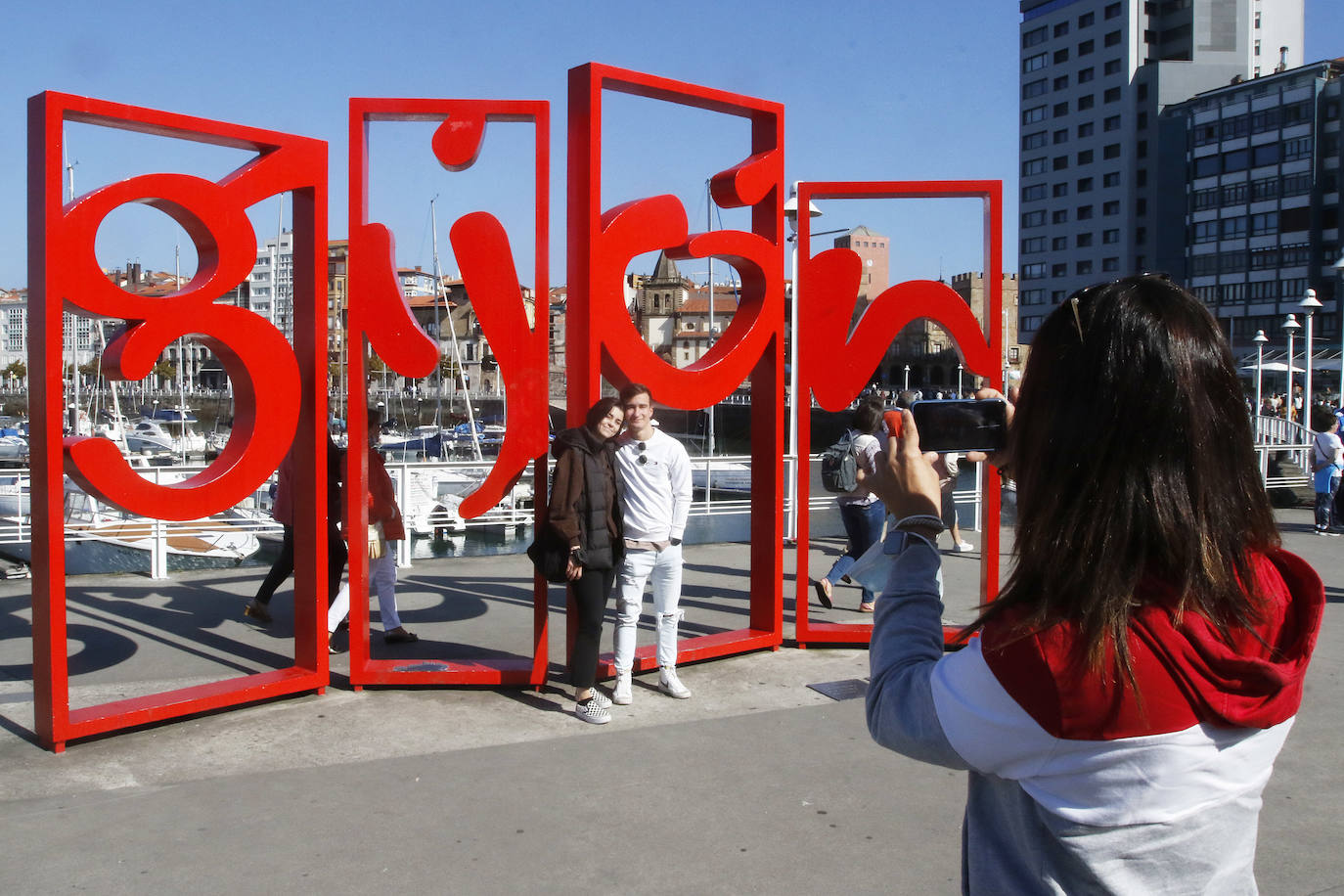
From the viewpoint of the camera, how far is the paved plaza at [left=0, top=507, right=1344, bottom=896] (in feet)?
12.4

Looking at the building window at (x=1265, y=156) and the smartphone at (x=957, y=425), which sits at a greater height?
the building window at (x=1265, y=156)

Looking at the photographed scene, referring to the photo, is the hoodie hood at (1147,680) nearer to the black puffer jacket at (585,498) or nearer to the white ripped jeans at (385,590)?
the black puffer jacket at (585,498)

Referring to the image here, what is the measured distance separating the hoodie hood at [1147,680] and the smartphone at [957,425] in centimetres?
45

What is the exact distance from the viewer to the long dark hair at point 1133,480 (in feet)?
4.36

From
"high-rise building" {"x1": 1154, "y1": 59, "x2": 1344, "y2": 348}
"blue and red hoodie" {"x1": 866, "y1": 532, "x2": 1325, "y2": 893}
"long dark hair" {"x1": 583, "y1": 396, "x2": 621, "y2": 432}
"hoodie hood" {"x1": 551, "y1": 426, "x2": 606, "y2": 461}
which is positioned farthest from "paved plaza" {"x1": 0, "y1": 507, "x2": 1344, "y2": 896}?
"high-rise building" {"x1": 1154, "y1": 59, "x2": 1344, "y2": 348}

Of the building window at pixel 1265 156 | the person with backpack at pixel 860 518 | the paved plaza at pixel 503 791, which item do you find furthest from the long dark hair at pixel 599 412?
the building window at pixel 1265 156

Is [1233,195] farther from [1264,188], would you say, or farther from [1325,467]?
[1325,467]

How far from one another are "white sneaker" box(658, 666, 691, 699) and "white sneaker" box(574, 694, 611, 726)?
50 centimetres

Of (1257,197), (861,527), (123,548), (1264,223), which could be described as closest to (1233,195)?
(1257,197)

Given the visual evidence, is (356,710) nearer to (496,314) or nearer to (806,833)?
(496,314)

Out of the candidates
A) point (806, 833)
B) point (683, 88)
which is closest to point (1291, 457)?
point (683, 88)

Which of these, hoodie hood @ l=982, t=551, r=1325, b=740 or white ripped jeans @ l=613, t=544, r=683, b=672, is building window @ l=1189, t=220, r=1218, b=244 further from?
hoodie hood @ l=982, t=551, r=1325, b=740

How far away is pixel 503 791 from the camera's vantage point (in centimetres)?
456

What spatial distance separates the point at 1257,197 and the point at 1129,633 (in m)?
81.7
